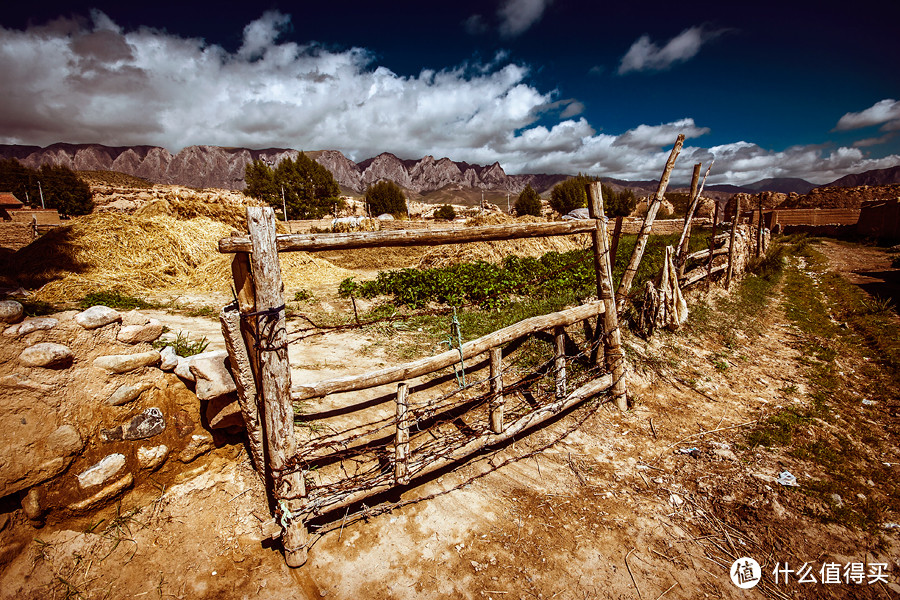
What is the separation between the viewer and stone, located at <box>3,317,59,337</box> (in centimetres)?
268

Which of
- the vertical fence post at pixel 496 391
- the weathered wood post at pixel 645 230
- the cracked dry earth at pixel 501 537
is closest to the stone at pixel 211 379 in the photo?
the cracked dry earth at pixel 501 537

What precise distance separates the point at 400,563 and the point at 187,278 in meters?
11.6

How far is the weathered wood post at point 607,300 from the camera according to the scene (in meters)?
4.09

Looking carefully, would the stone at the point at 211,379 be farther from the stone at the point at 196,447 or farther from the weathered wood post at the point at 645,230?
the weathered wood post at the point at 645,230

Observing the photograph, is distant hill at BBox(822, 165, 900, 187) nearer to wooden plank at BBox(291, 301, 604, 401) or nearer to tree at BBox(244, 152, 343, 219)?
tree at BBox(244, 152, 343, 219)

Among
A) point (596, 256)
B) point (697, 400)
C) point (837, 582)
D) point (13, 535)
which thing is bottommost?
point (837, 582)

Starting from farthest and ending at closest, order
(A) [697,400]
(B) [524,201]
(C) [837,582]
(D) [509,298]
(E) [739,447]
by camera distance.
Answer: (B) [524,201], (D) [509,298], (A) [697,400], (E) [739,447], (C) [837,582]

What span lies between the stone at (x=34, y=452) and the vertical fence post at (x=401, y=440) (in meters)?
2.47

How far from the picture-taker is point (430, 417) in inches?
168

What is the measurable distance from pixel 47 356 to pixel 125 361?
46 centimetres

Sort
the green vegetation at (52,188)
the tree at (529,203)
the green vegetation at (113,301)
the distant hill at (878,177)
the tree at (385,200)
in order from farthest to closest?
1. the distant hill at (878,177)
2. the tree at (385,200)
3. the tree at (529,203)
4. the green vegetation at (52,188)
5. the green vegetation at (113,301)

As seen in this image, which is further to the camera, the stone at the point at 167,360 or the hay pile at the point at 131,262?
the hay pile at the point at 131,262

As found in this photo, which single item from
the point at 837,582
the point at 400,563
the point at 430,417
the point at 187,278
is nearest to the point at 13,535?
the point at 400,563

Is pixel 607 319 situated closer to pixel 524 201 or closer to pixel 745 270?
pixel 745 270
